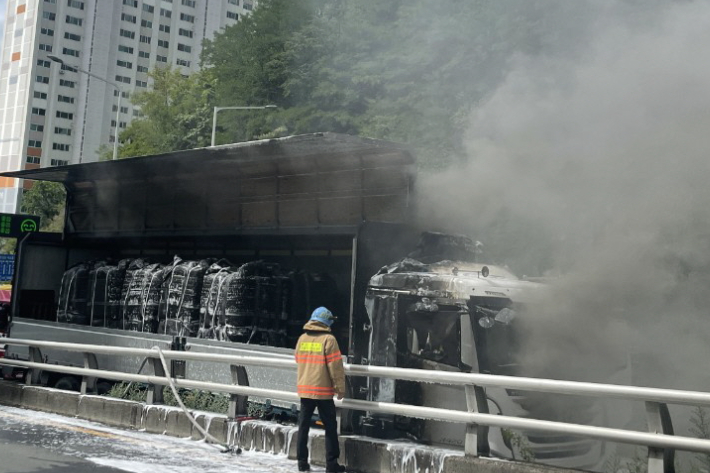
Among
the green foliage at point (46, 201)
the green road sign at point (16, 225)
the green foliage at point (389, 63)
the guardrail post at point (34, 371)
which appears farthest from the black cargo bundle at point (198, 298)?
the green foliage at point (46, 201)

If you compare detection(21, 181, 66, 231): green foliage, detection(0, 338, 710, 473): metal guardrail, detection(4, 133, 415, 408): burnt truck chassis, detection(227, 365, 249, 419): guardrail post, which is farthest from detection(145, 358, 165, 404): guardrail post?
detection(21, 181, 66, 231): green foliage

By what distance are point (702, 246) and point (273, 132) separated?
18.8 meters

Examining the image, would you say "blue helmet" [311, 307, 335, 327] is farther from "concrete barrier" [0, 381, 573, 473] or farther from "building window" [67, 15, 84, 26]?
"building window" [67, 15, 84, 26]

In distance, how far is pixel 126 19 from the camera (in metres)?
81.2

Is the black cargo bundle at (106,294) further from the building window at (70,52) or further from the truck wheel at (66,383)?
the building window at (70,52)

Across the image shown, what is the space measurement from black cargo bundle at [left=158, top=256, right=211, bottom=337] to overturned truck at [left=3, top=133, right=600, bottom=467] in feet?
0.06

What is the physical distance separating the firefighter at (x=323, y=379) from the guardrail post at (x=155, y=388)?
95.9 inches

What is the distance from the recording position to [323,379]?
6.03m

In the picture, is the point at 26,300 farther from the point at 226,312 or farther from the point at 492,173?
the point at 492,173

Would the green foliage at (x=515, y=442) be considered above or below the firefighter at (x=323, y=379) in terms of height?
below

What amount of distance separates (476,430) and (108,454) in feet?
10.5

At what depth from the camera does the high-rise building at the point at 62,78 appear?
77.3m

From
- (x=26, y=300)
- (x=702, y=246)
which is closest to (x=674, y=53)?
(x=702, y=246)

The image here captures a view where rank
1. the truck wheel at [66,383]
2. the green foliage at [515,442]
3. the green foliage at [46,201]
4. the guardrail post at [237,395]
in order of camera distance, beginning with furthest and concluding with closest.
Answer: the green foliage at [46,201] → the truck wheel at [66,383] → the guardrail post at [237,395] → the green foliage at [515,442]
